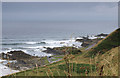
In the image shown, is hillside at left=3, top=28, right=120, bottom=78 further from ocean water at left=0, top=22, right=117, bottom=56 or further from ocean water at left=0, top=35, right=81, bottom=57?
ocean water at left=0, top=35, right=81, bottom=57

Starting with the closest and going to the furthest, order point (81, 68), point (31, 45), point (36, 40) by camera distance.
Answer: point (81, 68), point (31, 45), point (36, 40)

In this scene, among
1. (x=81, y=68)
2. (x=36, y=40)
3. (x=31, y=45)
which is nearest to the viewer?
(x=81, y=68)

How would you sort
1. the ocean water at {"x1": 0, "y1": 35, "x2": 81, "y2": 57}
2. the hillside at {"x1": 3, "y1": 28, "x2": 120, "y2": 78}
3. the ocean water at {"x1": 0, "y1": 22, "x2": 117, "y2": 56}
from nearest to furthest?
1. the hillside at {"x1": 3, "y1": 28, "x2": 120, "y2": 78}
2. the ocean water at {"x1": 0, "y1": 35, "x2": 81, "y2": 57}
3. the ocean water at {"x1": 0, "y1": 22, "x2": 117, "y2": 56}

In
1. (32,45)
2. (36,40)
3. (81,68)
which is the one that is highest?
(36,40)

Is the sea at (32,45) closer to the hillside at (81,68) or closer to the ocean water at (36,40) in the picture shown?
the ocean water at (36,40)

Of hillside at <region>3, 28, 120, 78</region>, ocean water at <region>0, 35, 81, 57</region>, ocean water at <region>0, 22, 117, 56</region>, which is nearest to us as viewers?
hillside at <region>3, 28, 120, 78</region>

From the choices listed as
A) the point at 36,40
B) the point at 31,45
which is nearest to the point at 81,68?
the point at 31,45

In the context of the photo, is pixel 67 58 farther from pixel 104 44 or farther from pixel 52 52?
pixel 52 52

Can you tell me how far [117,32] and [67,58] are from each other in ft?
99.7

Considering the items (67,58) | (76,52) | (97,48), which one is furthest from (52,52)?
(67,58)

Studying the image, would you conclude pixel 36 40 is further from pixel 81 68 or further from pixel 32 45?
pixel 81 68

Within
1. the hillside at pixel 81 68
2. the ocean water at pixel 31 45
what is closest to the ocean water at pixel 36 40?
the ocean water at pixel 31 45

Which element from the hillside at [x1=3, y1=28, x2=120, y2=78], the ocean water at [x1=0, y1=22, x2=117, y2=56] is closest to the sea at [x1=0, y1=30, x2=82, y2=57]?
the ocean water at [x1=0, y1=22, x2=117, y2=56]

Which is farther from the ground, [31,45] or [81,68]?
[81,68]
